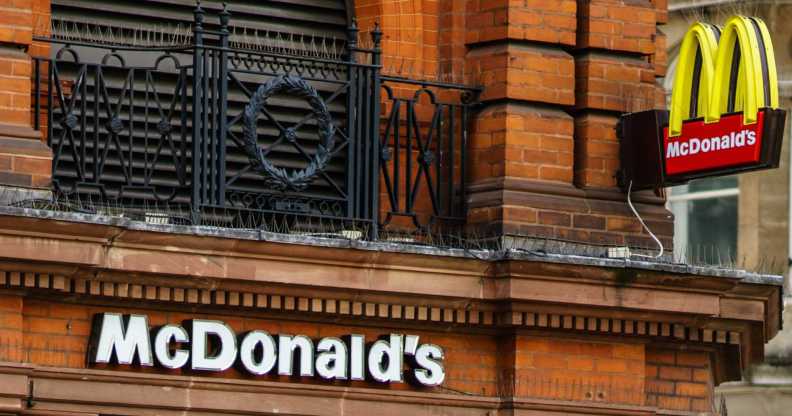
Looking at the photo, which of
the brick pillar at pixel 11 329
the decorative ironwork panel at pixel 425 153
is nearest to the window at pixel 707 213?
the decorative ironwork panel at pixel 425 153

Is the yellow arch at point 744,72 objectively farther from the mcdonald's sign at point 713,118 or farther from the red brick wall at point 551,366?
the red brick wall at point 551,366

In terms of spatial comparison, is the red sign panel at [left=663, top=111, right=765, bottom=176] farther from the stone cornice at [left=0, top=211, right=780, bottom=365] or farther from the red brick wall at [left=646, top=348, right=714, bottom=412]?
the red brick wall at [left=646, top=348, right=714, bottom=412]

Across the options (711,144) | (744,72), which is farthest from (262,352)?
(744,72)

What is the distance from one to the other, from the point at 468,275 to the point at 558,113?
137cm

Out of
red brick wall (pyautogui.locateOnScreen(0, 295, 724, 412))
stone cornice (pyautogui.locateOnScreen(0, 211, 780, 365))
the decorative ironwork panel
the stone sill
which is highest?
the decorative ironwork panel

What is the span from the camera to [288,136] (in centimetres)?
1698

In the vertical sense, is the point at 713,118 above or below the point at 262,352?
above

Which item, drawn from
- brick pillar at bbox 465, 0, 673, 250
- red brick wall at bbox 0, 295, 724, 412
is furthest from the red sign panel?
red brick wall at bbox 0, 295, 724, 412

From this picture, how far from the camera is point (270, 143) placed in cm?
1755

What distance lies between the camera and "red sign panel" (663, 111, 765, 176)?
55.2 feet

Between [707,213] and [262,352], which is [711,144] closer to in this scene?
[262,352]

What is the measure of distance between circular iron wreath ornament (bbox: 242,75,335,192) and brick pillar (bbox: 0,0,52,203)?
1.34 m

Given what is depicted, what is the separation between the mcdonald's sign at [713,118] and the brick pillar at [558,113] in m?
0.20

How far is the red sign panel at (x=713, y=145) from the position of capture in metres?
16.8
